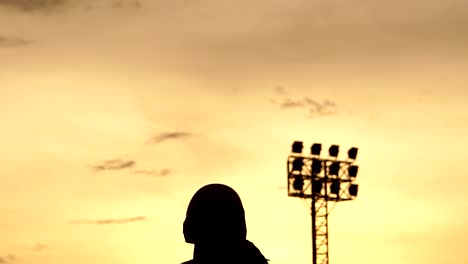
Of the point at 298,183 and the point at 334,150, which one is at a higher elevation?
the point at 334,150

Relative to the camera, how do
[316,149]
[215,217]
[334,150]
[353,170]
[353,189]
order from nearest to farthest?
[215,217] → [316,149] → [334,150] → [353,170] → [353,189]

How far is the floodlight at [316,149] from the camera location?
35.2 m

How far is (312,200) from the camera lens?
35281mm

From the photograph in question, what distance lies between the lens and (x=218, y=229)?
4234mm

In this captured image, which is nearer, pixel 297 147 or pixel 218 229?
pixel 218 229

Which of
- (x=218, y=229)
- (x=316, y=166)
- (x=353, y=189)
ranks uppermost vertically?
(x=316, y=166)

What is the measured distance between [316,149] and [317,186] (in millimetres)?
1803

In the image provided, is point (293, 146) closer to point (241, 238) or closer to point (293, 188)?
point (293, 188)

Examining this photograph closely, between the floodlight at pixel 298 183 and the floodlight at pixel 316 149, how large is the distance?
1.35 m

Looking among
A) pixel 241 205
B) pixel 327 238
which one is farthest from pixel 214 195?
pixel 327 238

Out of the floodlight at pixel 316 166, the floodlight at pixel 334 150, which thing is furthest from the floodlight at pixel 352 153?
the floodlight at pixel 316 166

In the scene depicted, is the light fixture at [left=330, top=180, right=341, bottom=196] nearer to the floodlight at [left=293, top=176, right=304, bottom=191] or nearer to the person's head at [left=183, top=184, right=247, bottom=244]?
the floodlight at [left=293, top=176, right=304, bottom=191]

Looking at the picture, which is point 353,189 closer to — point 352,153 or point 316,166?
point 352,153

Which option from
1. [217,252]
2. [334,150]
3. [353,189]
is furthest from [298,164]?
[217,252]
